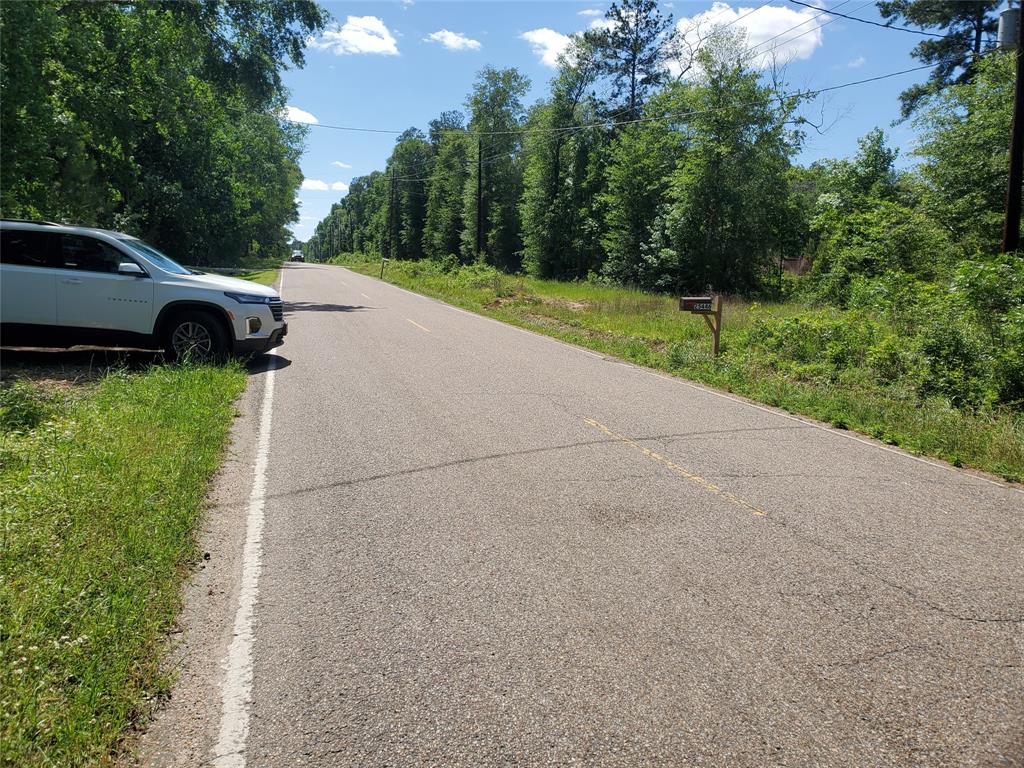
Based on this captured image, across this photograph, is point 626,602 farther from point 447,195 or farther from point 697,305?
point 447,195

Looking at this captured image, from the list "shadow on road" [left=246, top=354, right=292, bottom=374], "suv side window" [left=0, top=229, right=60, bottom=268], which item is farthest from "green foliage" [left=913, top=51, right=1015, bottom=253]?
"suv side window" [left=0, top=229, right=60, bottom=268]

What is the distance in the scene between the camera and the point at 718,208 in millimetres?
32938

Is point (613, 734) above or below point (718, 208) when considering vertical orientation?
below

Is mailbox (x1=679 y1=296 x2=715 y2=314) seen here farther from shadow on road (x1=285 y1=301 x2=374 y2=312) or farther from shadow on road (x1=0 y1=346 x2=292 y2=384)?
shadow on road (x1=285 y1=301 x2=374 y2=312)

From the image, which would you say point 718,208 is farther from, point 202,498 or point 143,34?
point 202,498

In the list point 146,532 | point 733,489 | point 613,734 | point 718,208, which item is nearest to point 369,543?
point 146,532

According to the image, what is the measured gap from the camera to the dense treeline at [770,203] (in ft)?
38.7

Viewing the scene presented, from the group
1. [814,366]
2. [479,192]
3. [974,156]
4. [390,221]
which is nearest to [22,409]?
[814,366]

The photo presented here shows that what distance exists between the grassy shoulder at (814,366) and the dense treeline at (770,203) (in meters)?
0.11

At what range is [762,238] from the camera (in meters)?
33.5

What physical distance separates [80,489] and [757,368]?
11.3 metres

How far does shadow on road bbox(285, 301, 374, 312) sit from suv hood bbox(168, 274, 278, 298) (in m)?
10.9

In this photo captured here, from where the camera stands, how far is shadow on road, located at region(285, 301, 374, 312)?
2230 cm

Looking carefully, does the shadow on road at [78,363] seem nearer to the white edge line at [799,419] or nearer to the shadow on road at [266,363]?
the shadow on road at [266,363]
